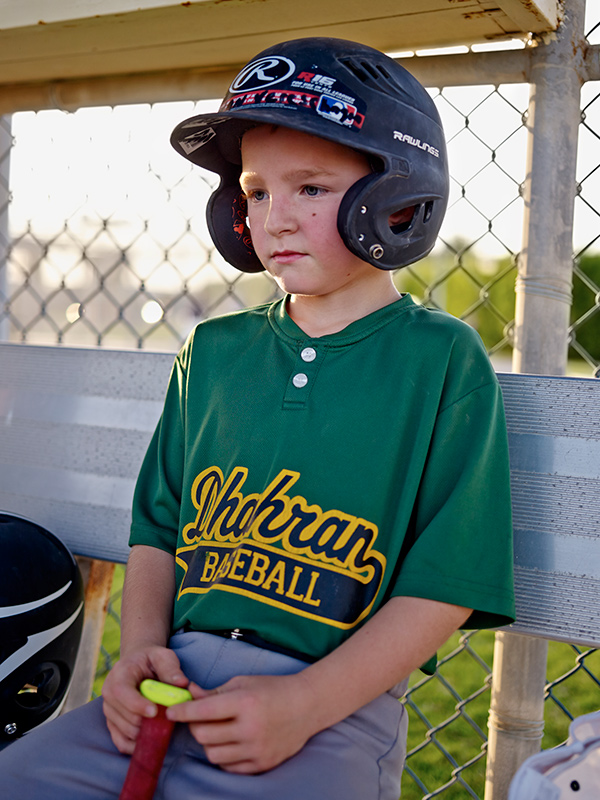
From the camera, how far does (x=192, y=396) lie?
66.7 inches

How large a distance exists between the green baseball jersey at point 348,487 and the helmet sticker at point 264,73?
448 mm

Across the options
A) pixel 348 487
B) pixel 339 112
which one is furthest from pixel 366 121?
pixel 348 487

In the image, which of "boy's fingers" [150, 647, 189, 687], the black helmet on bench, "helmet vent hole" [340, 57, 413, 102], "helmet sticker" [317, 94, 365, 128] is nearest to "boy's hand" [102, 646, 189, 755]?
"boy's fingers" [150, 647, 189, 687]

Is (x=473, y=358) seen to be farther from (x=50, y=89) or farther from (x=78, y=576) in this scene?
(x=50, y=89)

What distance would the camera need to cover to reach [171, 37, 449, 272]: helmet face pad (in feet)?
4.44

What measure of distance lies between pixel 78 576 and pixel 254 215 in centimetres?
107

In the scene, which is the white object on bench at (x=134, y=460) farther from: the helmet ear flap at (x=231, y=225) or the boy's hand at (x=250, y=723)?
the boy's hand at (x=250, y=723)

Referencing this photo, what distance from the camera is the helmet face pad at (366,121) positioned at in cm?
135

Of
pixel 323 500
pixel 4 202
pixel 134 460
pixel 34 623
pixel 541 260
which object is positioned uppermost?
pixel 4 202

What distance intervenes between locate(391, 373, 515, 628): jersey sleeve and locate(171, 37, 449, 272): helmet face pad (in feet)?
1.05

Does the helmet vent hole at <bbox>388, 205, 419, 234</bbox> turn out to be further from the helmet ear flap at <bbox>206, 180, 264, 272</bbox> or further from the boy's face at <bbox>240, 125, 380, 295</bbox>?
the helmet ear flap at <bbox>206, 180, 264, 272</bbox>

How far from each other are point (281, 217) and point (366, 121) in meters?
0.22

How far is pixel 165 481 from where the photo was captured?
1690 millimetres

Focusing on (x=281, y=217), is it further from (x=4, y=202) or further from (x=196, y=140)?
(x=4, y=202)
